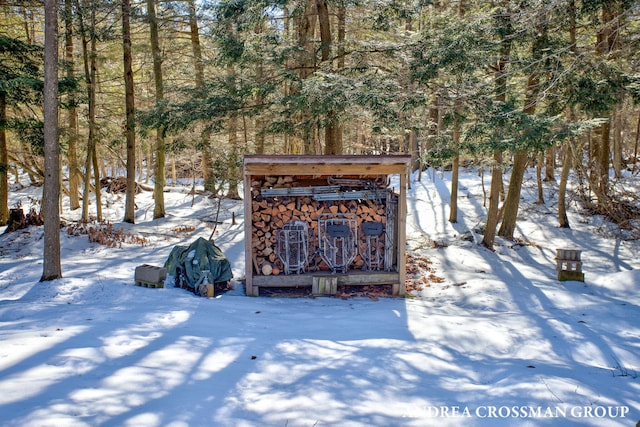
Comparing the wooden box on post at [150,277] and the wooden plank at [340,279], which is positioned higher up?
the wooden box on post at [150,277]

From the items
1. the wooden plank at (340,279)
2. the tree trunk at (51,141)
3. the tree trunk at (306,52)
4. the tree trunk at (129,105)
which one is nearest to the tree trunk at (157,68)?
the tree trunk at (129,105)

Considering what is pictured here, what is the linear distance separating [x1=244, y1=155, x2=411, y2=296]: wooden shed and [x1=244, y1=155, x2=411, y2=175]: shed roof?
0.05 metres

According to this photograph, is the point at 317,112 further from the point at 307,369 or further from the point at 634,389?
the point at 634,389

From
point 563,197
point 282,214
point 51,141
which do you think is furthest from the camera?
point 563,197

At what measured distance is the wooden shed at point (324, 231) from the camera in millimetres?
7531

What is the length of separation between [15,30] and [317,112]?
39.1 ft

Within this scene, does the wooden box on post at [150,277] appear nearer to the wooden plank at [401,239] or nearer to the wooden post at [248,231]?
the wooden post at [248,231]

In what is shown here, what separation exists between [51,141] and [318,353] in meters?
5.39

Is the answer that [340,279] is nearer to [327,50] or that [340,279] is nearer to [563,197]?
[327,50]

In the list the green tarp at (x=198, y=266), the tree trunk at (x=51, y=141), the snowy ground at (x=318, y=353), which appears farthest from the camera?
the green tarp at (x=198, y=266)

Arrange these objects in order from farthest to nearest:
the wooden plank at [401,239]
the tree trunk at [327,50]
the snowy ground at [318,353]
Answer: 1. the tree trunk at [327,50]
2. the wooden plank at [401,239]
3. the snowy ground at [318,353]

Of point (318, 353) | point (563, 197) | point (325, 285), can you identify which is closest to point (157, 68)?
point (325, 285)

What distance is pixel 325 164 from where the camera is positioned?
7.21 m

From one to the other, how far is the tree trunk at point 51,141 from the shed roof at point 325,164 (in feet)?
9.74
